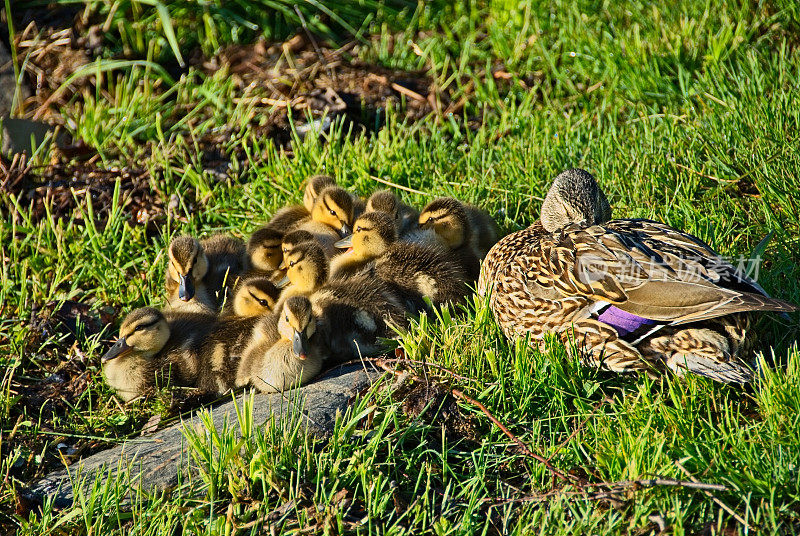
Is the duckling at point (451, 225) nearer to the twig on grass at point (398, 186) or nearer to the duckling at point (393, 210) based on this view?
the duckling at point (393, 210)

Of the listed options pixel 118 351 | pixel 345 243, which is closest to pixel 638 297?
pixel 345 243

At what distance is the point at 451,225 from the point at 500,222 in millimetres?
593

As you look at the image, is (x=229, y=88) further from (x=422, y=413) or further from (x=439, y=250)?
(x=422, y=413)

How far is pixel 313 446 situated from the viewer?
313cm

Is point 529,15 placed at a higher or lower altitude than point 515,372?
higher

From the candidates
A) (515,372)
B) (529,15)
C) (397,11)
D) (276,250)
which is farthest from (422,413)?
(397,11)

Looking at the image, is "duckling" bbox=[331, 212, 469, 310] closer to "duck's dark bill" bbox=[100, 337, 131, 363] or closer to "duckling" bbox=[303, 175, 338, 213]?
"duckling" bbox=[303, 175, 338, 213]

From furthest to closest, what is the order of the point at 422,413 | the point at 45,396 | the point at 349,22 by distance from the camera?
the point at 349,22, the point at 45,396, the point at 422,413

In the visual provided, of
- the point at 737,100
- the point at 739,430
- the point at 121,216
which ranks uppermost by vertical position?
the point at 737,100

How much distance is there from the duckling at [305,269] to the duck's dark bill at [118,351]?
74cm

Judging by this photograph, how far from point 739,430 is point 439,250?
1.86 m

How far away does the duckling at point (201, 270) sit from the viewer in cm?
432

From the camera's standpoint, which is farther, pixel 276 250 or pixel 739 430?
pixel 276 250

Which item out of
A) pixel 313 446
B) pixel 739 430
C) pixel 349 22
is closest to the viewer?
pixel 739 430
